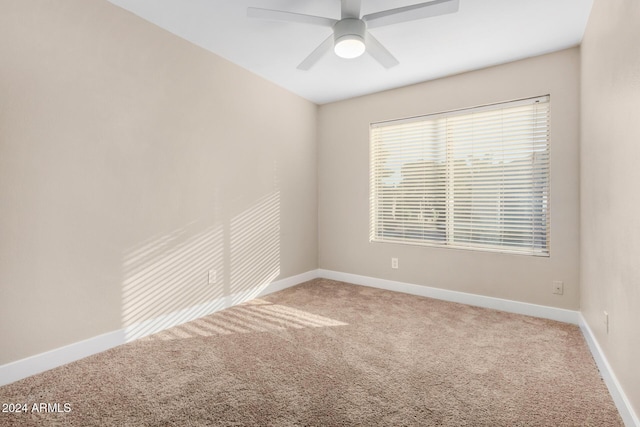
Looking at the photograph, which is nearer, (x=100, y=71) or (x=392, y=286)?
(x=100, y=71)

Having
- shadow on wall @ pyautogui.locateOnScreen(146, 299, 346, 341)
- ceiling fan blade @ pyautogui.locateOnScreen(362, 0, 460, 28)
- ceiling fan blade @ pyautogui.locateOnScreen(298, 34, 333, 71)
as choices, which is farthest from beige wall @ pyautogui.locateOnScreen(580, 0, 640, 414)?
shadow on wall @ pyautogui.locateOnScreen(146, 299, 346, 341)

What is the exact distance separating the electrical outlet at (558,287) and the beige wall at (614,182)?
34 centimetres

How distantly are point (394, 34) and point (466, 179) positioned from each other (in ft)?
5.40

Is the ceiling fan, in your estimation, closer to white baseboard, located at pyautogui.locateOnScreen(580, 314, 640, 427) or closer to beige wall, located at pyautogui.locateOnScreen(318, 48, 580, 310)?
beige wall, located at pyautogui.locateOnScreen(318, 48, 580, 310)

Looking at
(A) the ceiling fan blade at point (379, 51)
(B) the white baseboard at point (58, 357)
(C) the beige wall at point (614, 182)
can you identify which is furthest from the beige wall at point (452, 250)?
(B) the white baseboard at point (58, 357)

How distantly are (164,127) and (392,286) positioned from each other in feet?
9.63

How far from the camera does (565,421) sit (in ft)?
4.84

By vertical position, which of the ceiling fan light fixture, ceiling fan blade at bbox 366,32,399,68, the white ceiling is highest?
the white ceiling

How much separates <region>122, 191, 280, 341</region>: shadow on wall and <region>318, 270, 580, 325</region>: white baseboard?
105 centimetres

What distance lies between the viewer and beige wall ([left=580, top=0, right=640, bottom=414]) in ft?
4.56

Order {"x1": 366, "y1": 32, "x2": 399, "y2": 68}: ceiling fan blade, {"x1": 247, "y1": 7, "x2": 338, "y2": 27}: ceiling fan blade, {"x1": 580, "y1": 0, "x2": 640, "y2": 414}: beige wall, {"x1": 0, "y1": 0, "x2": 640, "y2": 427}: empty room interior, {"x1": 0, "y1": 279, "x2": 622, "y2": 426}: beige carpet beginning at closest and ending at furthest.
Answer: {"x1": 580, "y1": 0, "x2": 640, "y2": 414}: beige wall
{"x1": 0, "y1": 279, "x2": 622, "y2": 426}: beige carpet
{"x1": 0, "y1": 0, "x2": 640, "y2": 427}: empty room interior
{"x1": 247, "y1": 7, "x2": 338, "y2": 27}: ceiling fan blade
{"x1": 366, "y1": 32, "x2": 399, "y2": 68}: ceiling fan blade

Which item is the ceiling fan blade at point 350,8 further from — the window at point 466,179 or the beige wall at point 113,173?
the window at point 466,179

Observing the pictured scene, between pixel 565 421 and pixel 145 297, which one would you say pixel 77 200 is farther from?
pixel 565 421

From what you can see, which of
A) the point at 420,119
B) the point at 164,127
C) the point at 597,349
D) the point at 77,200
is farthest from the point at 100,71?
the point at 597,349
